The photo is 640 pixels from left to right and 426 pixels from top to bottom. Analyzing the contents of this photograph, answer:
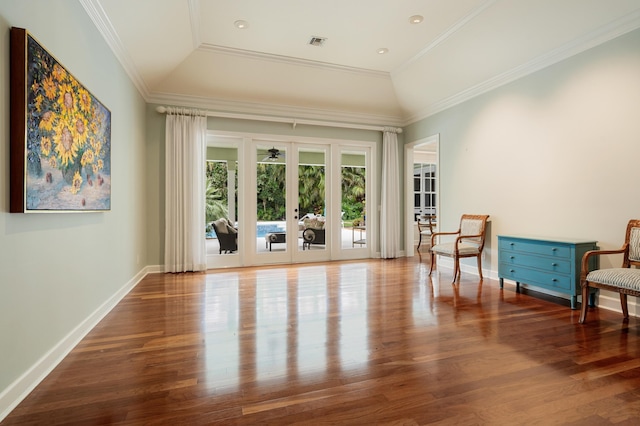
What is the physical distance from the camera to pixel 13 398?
1752mm

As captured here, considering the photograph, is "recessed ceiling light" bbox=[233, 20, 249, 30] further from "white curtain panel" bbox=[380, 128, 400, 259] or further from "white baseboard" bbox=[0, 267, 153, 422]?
"white baseboard" bbox=[0, 267, 153, 422]

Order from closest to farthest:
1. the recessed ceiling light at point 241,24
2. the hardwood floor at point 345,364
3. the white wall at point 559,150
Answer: the hardwood floor at point 345,364 < the white wall at point 559,150 < the recessed ceiling light at point 241,24

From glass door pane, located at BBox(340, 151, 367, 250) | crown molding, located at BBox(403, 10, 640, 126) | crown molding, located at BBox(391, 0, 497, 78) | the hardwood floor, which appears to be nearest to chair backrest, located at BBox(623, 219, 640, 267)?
the hardwood floor

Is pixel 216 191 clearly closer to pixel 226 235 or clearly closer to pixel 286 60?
pixel 226 235

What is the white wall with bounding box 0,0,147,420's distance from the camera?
5.68 feet

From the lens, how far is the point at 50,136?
6.81 feet

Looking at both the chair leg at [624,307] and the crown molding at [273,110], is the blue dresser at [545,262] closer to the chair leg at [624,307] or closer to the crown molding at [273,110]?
the chair leg at [624,307]

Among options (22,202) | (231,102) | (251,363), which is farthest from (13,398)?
A: (231,102)

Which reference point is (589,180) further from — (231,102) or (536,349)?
(231,102)

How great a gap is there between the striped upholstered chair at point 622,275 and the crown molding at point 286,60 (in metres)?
4.04

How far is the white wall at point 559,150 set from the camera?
3303 mm

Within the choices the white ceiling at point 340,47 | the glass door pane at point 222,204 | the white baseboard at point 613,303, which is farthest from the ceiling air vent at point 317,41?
the white baseboard at point 613,303

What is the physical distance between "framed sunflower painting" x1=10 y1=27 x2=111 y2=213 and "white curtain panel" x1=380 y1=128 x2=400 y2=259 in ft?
15.8

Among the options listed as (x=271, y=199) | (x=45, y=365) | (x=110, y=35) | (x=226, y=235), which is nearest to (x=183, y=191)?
(x=226, y=235)
